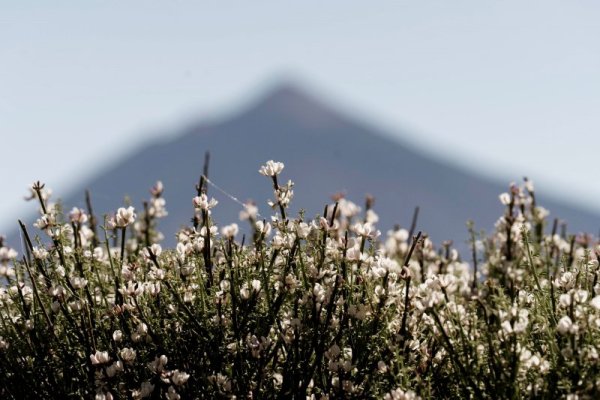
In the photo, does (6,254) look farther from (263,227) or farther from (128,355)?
(263,227)

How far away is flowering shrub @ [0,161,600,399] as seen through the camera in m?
3.49

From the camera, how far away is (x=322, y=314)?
13.3ft

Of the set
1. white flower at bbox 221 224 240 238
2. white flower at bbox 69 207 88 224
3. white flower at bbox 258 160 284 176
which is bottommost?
white flower at bbox 221 224 240 238

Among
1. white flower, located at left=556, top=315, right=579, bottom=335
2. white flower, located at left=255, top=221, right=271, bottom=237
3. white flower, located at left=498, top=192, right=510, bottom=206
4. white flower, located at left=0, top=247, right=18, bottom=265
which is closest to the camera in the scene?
white flower, located at left=556, top=315, right=579, bottom=335

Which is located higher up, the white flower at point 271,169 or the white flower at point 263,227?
the white flower at point 271,169

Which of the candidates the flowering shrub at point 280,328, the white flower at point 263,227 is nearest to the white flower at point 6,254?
the flowering shrub at point 280,328

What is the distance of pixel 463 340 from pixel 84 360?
75.6 inches

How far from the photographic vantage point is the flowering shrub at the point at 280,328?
3494 millimetres

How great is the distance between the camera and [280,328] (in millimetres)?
3807

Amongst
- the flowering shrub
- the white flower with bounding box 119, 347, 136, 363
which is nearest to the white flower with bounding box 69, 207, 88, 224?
the flowering shrub

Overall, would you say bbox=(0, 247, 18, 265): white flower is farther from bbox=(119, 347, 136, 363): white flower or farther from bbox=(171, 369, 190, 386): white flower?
bbox=(171, 369, 190, 386): white flower

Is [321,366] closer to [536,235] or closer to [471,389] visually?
[471,389]

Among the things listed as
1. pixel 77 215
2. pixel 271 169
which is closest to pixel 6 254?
pixel 77 215

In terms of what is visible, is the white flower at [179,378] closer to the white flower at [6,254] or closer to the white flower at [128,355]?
the white flower at [128,355]
